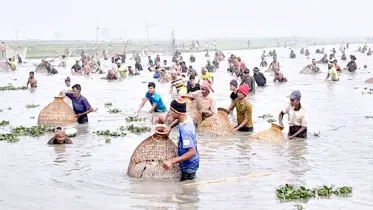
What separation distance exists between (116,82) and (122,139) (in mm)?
20975

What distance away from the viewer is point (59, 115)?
17.6m

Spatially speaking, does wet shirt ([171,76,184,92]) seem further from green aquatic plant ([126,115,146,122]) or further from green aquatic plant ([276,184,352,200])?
green aquatic plant ([276,184,352,200])

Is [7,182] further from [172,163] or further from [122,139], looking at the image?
[122,139]

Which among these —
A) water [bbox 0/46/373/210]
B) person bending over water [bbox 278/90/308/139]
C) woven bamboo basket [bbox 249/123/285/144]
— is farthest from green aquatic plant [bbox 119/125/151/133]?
person bending over water [bbox 278/90/308/139]

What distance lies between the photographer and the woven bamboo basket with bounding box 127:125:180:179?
1073 centimetres

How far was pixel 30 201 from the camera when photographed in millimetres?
9789

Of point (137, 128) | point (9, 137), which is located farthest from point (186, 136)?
point (9, 137)

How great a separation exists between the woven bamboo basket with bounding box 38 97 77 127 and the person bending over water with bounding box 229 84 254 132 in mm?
4768

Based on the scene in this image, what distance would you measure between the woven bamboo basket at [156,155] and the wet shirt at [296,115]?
15.3 feet

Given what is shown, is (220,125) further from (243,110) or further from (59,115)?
(59,115)

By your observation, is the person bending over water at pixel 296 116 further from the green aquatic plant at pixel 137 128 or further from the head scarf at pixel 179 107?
the head scarf at pixel 179 107

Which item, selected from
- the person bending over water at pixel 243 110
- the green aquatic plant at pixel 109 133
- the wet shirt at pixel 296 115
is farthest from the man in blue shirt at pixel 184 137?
the green aquatic plant at pixel 109 133

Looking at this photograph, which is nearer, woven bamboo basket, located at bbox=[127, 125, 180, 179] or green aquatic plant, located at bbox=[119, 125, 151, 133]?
woven bamboo basket, located at bbox=[127, 125, 180, 179]

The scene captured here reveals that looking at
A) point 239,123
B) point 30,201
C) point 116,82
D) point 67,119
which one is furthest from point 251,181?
point 116,82
